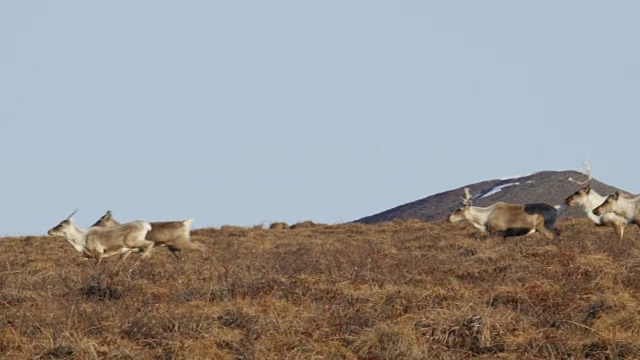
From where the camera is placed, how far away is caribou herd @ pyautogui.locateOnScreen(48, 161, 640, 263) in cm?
1902

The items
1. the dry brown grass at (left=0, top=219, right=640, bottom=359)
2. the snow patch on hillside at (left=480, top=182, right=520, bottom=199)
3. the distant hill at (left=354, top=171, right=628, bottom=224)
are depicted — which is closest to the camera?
the dry brown grass at (left=0, top=219, right=640, bottom=359)

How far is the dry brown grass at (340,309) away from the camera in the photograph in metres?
7.96

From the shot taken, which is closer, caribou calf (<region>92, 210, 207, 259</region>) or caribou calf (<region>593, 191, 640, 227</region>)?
caribou calf (<region>92, 210, 207, 259</region>)

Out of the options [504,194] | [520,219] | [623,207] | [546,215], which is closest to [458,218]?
[520,219]

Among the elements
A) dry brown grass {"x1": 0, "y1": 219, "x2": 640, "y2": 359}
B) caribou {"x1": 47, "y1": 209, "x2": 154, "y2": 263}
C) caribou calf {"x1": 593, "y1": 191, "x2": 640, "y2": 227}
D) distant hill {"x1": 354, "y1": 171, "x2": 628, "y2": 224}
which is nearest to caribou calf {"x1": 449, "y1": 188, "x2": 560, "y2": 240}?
caribou calf {"x1": 593, "y1": 191, "x2": 640, "y2": 227}

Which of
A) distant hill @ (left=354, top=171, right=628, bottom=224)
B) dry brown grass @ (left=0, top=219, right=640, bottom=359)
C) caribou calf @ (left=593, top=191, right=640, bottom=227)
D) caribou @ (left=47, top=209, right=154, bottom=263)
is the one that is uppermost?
distant hill @ (left=354, top=171, right=628, bottom=224)

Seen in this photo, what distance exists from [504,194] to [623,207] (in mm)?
32622

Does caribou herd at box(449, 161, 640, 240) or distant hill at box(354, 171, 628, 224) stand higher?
distant hill at box(354, 171, 628, 224)

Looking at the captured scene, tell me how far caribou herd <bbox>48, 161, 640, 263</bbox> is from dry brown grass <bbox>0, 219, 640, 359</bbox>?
3.82m

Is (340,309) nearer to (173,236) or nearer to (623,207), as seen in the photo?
(173,236)

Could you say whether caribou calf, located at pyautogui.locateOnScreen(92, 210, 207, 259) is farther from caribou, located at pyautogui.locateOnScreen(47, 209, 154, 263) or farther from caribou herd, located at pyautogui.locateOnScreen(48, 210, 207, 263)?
caribou, located at pyautogui.locateOnScreen(47, 209, 154, 263)

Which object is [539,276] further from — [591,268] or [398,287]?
[398,287]

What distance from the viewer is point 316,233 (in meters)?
29.2

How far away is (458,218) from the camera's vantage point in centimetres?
2489
